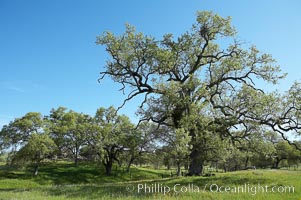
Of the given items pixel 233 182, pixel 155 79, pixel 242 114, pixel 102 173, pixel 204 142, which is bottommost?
pixel 102 173

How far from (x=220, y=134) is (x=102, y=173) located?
4023 centimetres

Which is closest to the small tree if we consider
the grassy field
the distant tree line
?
the distant tree line

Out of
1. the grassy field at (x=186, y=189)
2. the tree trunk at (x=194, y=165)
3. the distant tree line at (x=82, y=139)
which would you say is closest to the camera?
the grassy field at (x=186, y=189)

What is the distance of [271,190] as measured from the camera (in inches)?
714

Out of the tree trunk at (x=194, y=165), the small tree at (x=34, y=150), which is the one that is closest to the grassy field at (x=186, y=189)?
the tree trunk at (x=194, y=165)

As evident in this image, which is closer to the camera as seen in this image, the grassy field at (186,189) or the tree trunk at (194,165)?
the grassy field at (186,189)

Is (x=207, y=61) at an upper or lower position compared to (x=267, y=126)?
upper

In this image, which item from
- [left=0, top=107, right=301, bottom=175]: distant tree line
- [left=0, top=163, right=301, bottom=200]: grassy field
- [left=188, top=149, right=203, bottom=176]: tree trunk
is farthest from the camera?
[left=0, top=107, right=301, bottom=175]: distant tree line

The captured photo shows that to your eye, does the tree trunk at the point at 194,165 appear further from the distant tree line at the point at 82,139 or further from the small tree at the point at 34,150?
the small tree at the point at 34,150

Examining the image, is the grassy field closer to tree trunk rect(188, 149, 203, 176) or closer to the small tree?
tree trunk rect(188, 149, 203, 176)

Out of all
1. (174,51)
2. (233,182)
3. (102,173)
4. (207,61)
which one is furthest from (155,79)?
(102,173)

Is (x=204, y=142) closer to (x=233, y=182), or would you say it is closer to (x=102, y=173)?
(x=233, y=182)

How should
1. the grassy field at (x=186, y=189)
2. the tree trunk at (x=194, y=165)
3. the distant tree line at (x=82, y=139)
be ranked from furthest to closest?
the distant tree line at (x=82, y=139) → the tree trunk at (x=194, y=165) → the grassy field at (x=186, y=189)

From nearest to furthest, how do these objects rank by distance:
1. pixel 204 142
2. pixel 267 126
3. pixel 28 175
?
1. pixel 204 142
2. pixel 267 126
3. pixel 28 175
